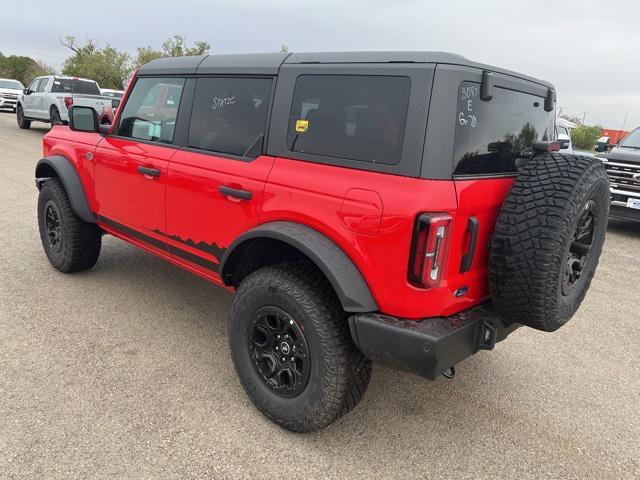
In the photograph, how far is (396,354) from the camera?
86.2 inches

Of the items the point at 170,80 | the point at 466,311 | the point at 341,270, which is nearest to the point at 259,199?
the point at 341,270

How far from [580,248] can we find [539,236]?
0.56 m

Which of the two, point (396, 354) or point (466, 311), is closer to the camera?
point (396, 354)

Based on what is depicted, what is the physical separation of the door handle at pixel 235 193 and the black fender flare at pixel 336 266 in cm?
38

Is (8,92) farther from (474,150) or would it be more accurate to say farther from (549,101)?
(474,150)

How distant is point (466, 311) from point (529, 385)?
3.88 feet

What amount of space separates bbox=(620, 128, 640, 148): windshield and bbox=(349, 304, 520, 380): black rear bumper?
8353 millimetres

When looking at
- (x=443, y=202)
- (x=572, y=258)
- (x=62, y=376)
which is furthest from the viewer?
(x=62, y=376)

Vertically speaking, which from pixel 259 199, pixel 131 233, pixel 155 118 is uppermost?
pixel 155 118

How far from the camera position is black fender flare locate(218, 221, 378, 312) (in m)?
2.25

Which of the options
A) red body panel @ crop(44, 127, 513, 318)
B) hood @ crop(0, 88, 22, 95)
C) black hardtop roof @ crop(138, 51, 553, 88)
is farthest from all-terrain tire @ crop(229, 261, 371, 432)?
hood @ crop(0, 88, 22, 95)

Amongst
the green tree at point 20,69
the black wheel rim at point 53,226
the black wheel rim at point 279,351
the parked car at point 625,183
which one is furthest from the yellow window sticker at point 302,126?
the green tree at point 20,69

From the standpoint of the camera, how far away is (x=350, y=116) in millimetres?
2414

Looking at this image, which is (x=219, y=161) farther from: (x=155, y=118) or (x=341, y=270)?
(x=341, y=270)
